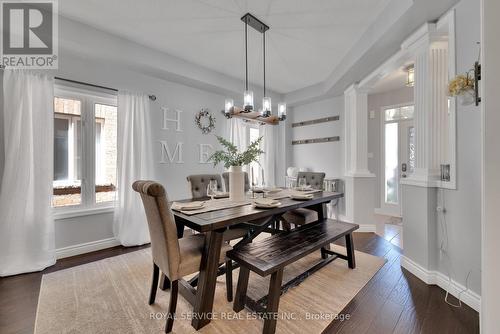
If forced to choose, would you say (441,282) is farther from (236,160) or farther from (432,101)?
(236,160)

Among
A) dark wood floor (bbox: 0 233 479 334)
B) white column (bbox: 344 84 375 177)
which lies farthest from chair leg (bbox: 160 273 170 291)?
white column (bbox: 344 84 375 177)

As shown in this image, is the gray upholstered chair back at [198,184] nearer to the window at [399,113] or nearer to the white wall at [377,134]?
the white wall at [377,134]

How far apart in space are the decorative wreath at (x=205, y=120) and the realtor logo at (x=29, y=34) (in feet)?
6.51

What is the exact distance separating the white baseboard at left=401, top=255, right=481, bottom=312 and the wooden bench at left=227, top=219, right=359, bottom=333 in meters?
0.73

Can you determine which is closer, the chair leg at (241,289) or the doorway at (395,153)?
the chair leg at (241,289)

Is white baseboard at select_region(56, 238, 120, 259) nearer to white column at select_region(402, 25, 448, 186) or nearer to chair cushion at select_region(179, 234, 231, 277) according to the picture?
chair cushion at select_region(179, 234, 231, 277)

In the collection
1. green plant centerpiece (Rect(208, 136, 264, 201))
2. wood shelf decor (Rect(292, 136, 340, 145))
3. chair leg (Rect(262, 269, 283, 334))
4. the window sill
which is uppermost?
wood shelf decor (Rect(292, 136, 340, 145))

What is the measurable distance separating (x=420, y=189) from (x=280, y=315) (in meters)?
1.85

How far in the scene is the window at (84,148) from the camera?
273 centimetres

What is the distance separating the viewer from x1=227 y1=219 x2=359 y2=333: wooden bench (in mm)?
1479

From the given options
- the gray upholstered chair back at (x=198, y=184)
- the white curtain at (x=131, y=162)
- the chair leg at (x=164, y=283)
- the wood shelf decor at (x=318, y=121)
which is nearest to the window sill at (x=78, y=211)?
the white curtain at (x=131, y=162)

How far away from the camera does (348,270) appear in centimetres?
236

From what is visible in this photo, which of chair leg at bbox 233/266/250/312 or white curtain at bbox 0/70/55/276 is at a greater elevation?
white curtain at bbox 0/70/55/276

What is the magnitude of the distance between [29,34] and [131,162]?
1733 mm
